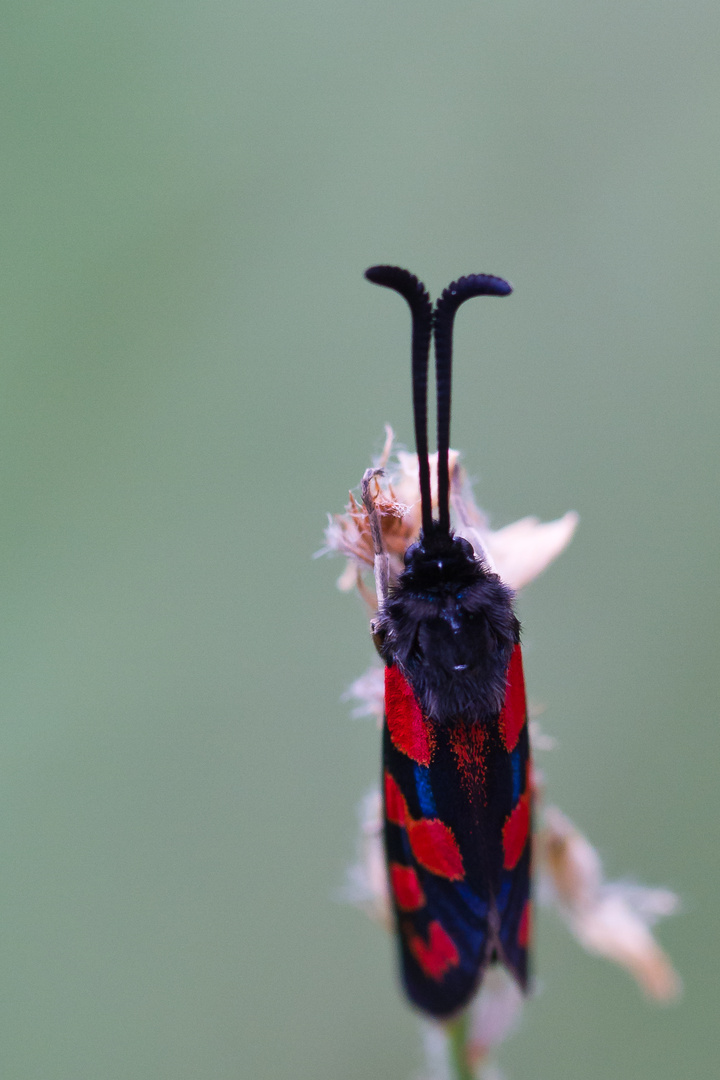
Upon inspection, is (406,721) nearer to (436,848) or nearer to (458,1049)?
(436,848)

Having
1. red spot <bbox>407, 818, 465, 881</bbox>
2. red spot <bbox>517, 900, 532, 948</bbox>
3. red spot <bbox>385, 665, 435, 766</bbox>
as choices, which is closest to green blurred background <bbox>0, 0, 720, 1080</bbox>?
red spot <bbox>517, 900, 532, 948</bbox>

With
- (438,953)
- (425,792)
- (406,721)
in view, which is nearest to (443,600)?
(406,721)

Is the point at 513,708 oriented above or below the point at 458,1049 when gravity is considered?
above

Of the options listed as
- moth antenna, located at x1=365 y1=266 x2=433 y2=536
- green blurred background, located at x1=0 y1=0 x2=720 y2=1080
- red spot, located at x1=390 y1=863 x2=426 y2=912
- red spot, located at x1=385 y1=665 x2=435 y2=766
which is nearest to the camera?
moth antenna, located at x1=365 y1=266 x2=433 y2=536

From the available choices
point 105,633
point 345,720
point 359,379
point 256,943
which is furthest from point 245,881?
point 359,379

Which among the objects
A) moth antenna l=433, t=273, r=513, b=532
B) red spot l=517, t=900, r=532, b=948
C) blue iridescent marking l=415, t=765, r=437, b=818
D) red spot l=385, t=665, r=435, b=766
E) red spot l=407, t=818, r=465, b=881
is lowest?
red spot l=517, t=900, r=532, b=948

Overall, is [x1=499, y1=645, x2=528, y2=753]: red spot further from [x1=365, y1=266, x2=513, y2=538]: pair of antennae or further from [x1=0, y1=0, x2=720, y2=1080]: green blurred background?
[x1=0, y1=0, x2=720, y2=1080]: green blurred background
